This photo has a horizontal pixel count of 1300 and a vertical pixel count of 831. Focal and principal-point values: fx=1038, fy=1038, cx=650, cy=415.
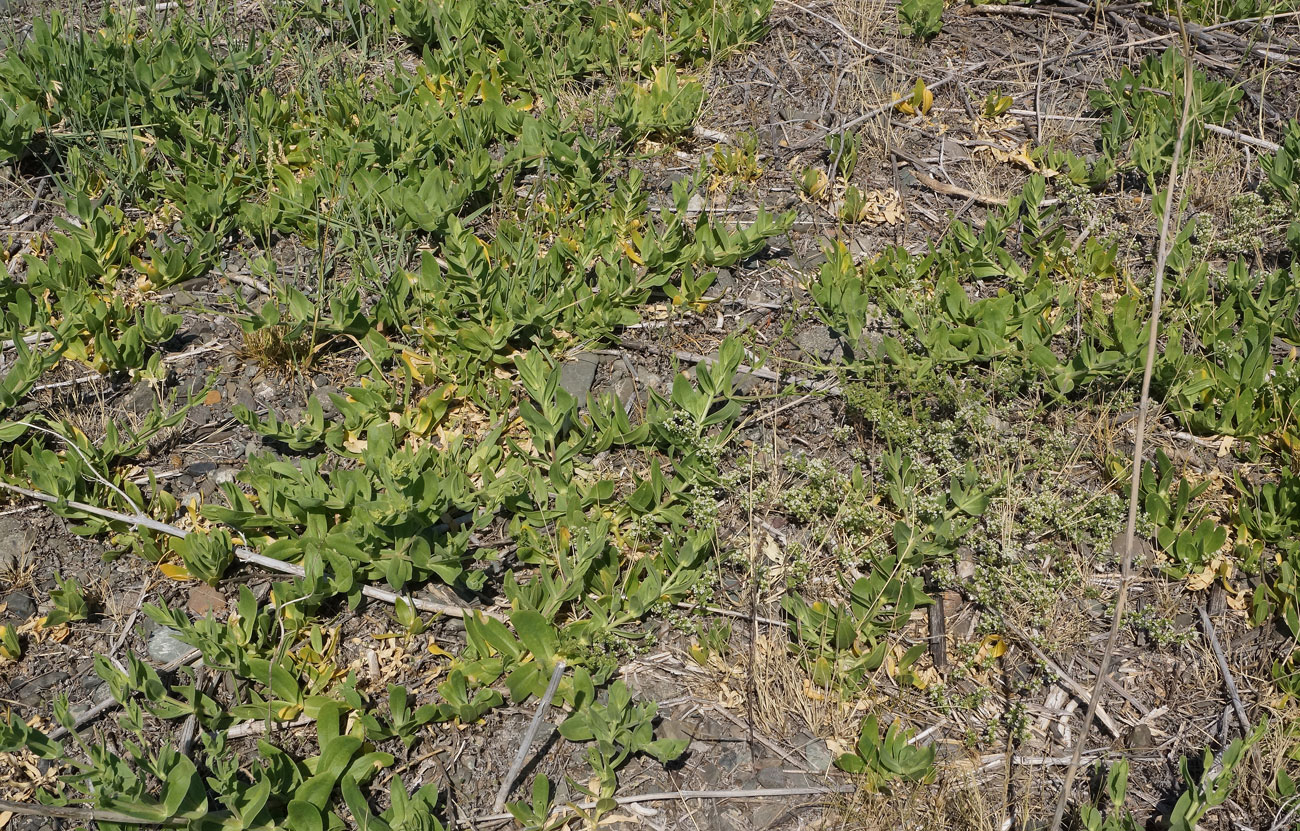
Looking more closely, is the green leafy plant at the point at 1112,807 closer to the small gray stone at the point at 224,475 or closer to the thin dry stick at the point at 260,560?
the thin dry stick at the point at 260,560

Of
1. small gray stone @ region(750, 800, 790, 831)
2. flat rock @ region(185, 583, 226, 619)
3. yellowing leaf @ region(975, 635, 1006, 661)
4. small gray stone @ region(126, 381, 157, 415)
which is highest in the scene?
small gray stone @ region(126, 381, 157, 415)

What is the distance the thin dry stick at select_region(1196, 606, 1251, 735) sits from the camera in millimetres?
2533

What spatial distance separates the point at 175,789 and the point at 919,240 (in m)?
3.12

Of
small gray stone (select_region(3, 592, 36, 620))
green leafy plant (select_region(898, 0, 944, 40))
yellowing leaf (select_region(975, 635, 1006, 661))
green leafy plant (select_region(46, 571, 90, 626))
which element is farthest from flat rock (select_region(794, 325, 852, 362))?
small gray stone (select_region(3, 592, 36, 620))

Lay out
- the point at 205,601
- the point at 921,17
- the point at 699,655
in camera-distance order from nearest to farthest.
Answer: the point at 699,655 → the point at 205,601 → the point at 921,17

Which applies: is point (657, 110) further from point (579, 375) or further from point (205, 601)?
point (205, 601)

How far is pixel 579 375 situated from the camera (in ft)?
11.5

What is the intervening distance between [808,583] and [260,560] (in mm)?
1521

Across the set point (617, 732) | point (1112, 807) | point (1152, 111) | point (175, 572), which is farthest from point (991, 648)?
point (1152, 111)

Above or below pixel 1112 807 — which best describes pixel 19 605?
above

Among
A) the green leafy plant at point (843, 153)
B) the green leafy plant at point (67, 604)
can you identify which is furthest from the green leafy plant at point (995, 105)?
the green leafy plant at point (67, 604)

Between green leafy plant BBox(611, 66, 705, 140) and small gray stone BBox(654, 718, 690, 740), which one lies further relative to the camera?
green leafy plant BBox(611, 66, 705, 140)

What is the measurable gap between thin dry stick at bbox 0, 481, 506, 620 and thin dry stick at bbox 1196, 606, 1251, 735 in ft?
6.13

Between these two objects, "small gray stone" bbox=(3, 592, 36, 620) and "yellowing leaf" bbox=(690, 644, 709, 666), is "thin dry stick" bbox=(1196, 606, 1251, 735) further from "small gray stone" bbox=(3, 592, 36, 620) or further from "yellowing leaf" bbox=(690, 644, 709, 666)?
"small gray stone" bbox=(3, 592, 36, 620)
